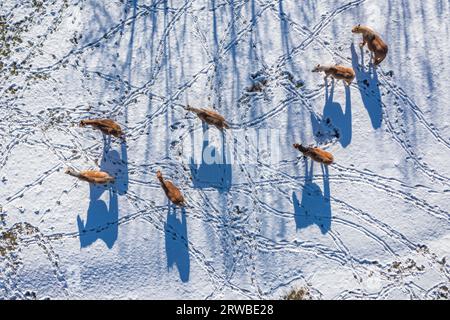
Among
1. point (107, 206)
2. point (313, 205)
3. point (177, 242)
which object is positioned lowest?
point (177, 242)

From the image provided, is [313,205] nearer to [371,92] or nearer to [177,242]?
[371,92]

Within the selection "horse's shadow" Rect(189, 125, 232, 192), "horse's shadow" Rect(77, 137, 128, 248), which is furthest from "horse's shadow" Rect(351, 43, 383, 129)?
"horse's shadow" Rect(77, 137, 128, 248)

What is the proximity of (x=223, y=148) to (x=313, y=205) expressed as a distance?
2.35 meters

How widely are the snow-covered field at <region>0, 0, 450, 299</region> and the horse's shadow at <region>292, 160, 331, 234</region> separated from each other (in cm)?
3

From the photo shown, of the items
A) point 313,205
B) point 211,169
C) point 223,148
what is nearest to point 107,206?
point 211,169

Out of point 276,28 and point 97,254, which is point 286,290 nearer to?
point 97,254

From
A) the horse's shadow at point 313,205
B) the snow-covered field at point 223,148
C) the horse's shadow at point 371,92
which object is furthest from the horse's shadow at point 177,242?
the horse's shadow at point 371,92

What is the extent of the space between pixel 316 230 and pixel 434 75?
173 inches

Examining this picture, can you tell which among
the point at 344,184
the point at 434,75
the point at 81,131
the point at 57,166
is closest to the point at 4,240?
the point at 57,166

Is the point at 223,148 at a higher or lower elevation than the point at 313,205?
higher

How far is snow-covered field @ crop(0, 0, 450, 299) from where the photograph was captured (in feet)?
35.4

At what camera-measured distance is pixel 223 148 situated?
36.6 feet

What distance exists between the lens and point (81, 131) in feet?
36.7
